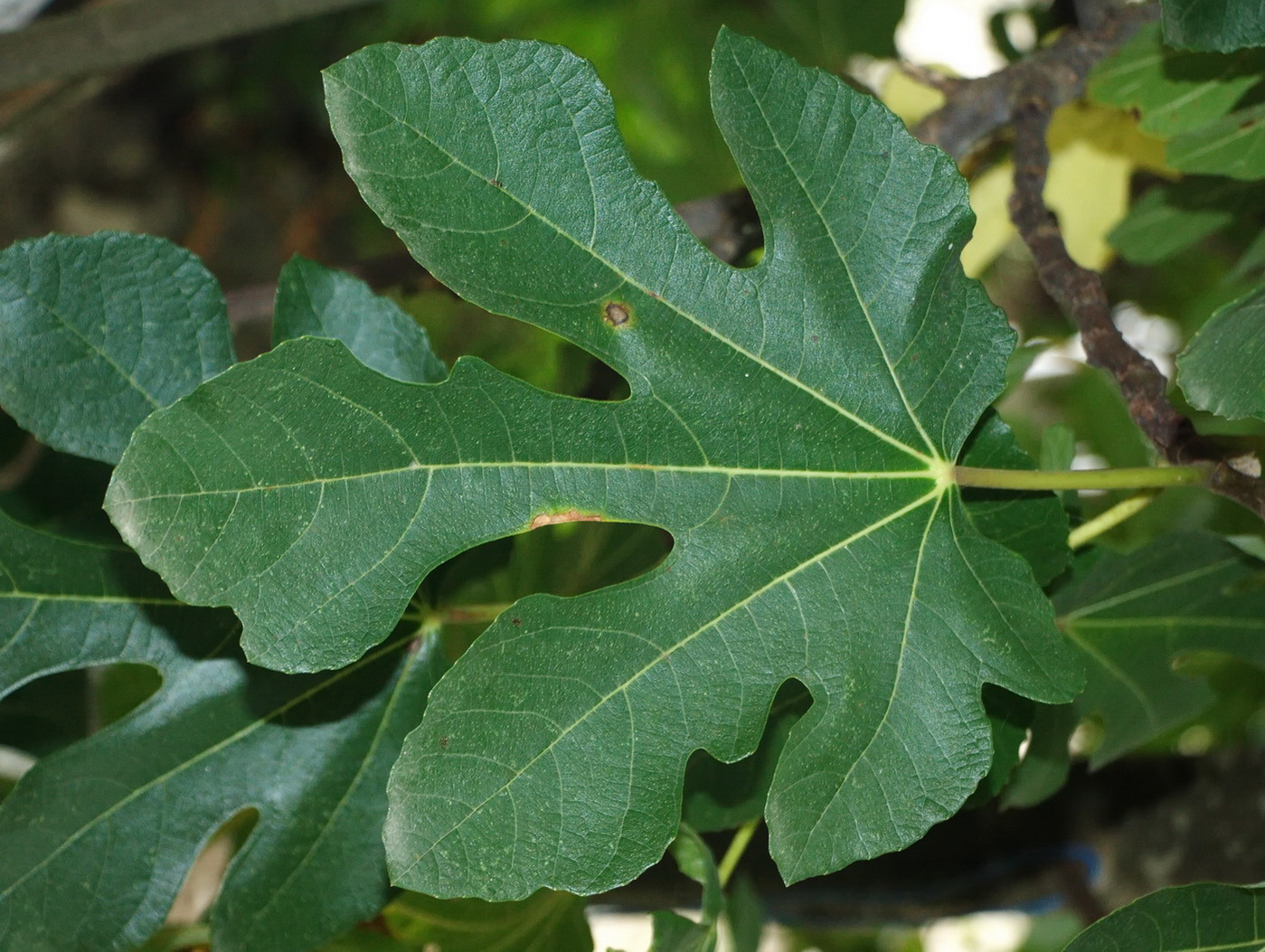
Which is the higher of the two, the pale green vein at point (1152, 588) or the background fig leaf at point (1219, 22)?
A: the background fig leaf at point (1219, 22)

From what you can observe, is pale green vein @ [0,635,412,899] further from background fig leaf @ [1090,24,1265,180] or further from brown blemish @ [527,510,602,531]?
background fig leaf @ [1090,24,1265,180]

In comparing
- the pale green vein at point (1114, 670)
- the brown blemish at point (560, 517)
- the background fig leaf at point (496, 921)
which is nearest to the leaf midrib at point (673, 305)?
the brown blemish at point (560, 517)

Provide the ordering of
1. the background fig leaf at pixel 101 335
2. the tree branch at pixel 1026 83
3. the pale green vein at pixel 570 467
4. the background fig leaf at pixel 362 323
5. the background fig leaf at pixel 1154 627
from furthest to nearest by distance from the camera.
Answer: the tree branch at pixel 1026 83 → the background fig leaf at pixel 1154 627 → the background fig leaf at pixel 362 323 → the background fig leaf at pixel 101 335 → the pale green vein at pixel 570 467

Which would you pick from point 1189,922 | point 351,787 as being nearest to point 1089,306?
point 1189,922

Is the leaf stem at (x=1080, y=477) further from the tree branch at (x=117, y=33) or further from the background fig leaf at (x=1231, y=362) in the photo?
the tree branch at (x=117, y=33)

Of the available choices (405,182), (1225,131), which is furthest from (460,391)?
(1225,131)

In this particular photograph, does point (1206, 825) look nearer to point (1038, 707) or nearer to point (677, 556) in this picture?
point (1038, 707)
